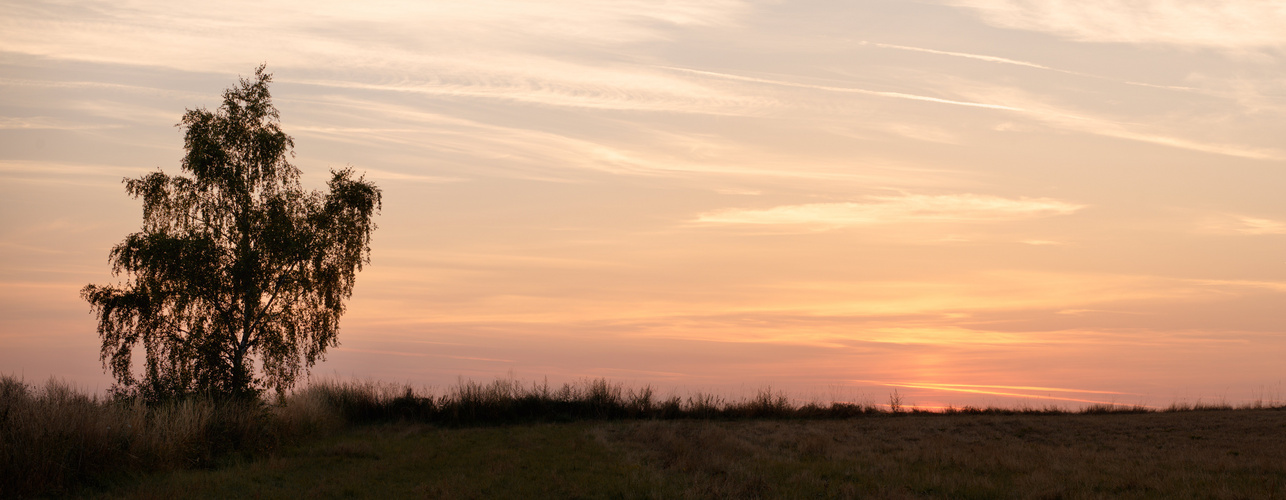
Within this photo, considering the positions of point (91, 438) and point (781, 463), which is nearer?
point (91, 438)

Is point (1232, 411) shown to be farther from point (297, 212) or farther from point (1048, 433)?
point (297, 212)

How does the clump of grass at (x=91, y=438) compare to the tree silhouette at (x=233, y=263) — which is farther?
the tree silhouette at (x=233, y=263)

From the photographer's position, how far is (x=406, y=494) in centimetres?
1759

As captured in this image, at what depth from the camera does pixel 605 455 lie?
900 inches

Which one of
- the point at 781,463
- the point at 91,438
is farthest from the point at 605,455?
the point at 91,438

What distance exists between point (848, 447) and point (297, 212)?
2051 centimetres

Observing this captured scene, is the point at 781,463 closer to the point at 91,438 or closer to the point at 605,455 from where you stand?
the point at 605,455

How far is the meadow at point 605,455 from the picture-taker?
17.5 metres

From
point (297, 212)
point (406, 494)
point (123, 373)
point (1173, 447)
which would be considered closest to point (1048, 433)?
point (1173, 447)

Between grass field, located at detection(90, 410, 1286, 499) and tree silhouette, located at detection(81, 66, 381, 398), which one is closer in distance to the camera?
grass field, located at detection(90, 410, 1286, 499)

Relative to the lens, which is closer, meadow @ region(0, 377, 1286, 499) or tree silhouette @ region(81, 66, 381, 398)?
meadow @ region(0, 377, 1286, 499)

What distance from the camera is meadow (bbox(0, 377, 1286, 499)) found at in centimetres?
1747

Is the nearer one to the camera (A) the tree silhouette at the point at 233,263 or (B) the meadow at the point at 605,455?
(B) the meadow at the point at 605,455

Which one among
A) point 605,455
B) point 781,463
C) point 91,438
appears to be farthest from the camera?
point 605,455
